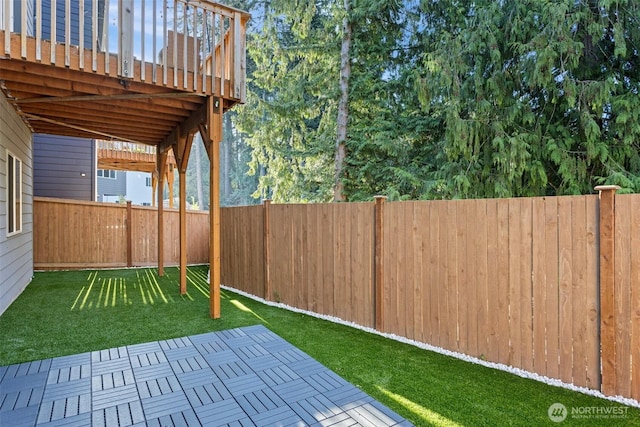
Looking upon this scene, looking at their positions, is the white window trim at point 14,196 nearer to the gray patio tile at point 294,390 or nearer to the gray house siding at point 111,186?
the gray patio tile at point 294,390

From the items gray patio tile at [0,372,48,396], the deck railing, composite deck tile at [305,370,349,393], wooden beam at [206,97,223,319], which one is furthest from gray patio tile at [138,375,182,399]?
the deck railing

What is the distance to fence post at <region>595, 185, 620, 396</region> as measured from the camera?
2.63m

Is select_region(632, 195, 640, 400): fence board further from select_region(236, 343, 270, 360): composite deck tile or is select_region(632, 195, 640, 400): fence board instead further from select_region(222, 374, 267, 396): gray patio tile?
select_region(236, 343, 270, 360): composite deck tile

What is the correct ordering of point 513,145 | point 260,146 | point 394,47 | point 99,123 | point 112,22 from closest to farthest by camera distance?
1. point 112,22
2. point 513,145
3. point 99,123
4. point 394,47
5. point 260,146

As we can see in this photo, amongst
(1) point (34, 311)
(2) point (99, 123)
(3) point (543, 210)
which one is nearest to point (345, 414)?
(3) point (543, 210)

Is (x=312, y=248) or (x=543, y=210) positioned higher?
(x=543, y=210)

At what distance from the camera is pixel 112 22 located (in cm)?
423

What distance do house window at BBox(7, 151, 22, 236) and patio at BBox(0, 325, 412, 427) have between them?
111 inches

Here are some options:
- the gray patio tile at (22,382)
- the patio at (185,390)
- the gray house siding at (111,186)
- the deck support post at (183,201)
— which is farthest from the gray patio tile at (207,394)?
the gray house siding at (111,186)

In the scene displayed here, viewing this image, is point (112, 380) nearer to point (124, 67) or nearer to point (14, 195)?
point (124, 67)

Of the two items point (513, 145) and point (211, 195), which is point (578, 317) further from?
point (211, 195)

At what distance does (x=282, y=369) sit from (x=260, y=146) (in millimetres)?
6301

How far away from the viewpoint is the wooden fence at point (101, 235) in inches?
321

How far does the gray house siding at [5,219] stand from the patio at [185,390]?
7.15ft
